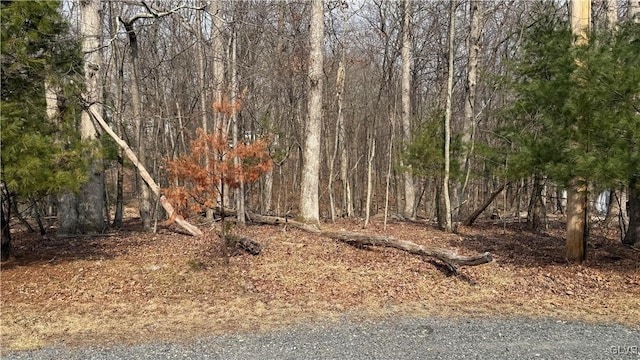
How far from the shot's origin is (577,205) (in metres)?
7.80

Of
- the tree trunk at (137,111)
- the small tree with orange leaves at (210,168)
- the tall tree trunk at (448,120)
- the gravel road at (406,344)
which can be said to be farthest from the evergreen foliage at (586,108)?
the tree trunk at (137,111)

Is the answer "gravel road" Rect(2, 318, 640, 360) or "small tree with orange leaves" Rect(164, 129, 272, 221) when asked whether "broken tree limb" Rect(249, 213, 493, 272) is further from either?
"small tree with orange leaves" Rect(164, 129, 272, 221)

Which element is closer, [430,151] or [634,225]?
[634,225]

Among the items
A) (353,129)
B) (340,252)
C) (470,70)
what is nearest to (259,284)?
(340,252)

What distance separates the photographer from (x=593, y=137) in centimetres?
701

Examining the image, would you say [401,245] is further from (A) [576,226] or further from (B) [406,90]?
(B) [406,90]

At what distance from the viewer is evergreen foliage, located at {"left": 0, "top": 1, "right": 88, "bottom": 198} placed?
19.3 ft

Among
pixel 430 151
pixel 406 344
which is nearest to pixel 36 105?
pixel 406 344

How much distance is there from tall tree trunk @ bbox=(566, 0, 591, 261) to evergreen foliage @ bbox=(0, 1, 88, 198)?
8145 millimetres

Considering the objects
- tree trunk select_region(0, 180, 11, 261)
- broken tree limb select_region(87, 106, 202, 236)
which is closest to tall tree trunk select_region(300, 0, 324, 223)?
broken tree limb select_region(87, 106, 202, 236)

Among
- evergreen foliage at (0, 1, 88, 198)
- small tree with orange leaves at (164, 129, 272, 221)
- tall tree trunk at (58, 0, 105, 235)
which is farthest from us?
tall tree trunk at (58, 0, 105, 235)

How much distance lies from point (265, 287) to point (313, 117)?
16.5ft

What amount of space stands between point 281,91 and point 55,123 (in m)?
11.3

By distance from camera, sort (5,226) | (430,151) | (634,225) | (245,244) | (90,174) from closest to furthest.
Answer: (5,226)
(245,244)
(634,225)
(90,174)
(430,151)
